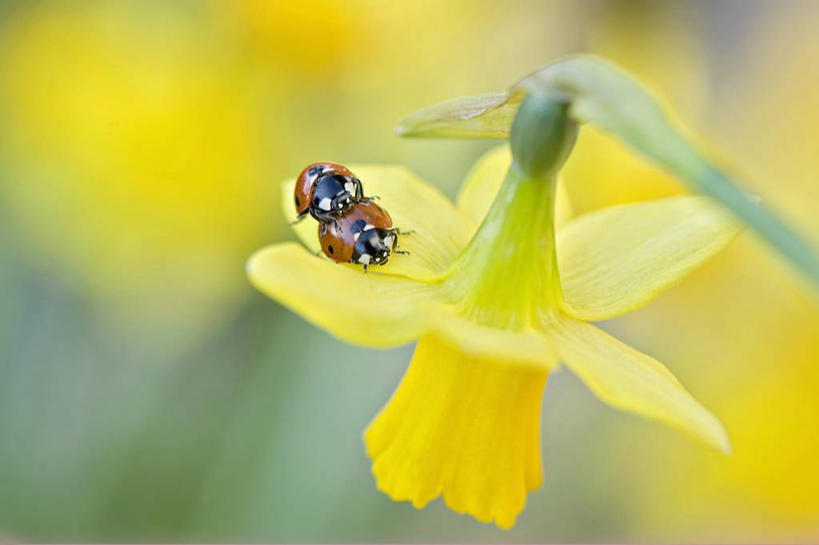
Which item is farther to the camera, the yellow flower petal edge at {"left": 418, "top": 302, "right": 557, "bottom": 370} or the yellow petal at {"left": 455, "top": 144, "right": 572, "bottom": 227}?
the yellow petal at {"left": 455, "top": 144, "right": 572, "bottom": 227}

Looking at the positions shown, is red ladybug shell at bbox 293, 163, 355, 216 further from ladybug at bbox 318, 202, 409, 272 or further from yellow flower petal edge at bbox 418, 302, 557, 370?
yellow flower petal edge at bbox 418, 302, 557, 370

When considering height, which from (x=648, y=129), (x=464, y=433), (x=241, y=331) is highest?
(x=648, y=129)

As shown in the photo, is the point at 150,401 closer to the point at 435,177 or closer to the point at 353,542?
the point at 353,542

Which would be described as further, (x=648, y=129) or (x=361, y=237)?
(x=361, y=237)

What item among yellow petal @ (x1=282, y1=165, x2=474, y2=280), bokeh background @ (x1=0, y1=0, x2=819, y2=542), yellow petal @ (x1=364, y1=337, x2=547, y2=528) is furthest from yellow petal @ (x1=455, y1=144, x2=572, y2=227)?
bokeh background @ (x1=0, y1=0, x2=819, y2=542)

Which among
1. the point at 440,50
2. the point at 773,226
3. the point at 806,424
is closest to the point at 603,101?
the point at 773,226

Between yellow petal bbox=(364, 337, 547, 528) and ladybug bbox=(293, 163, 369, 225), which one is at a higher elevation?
ladybug bbox=(293, 163, 369, 225)

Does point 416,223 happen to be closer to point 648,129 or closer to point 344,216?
point 344,216

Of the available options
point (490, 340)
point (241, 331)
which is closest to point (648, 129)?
point (490, 340)

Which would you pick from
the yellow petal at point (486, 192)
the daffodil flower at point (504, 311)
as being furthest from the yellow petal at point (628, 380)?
the yellow petal at point (486, 192)
